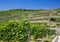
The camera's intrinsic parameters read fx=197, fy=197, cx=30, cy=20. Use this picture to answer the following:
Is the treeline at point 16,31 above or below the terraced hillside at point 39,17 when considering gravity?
above

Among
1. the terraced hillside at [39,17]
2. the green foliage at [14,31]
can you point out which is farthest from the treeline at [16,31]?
the terraced hillside at [39,17]

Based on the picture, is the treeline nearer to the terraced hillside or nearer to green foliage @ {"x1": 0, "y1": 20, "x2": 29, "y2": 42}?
green foliage @ {"x1": 0, "y1": 20, "x2": 29, "y2": 42}

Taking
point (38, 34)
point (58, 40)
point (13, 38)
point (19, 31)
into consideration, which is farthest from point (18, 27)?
point (38, 34)

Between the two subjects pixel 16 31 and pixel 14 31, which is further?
pixel 14 31

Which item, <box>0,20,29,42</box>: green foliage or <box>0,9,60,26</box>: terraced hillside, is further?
<box>0,9,60,26</box>: terraced hillside

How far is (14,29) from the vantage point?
20750 mm

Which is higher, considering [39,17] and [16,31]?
[16,31]

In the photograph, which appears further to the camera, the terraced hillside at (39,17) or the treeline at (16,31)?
the terraced hillside at (39,17)

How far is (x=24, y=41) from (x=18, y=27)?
1.61 m

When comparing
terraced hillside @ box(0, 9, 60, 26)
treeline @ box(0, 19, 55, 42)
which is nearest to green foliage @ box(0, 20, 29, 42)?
treeline @ box(0, 19, 55, 42)

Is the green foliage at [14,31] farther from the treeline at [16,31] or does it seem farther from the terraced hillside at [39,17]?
the terraced hillside at [39,17]

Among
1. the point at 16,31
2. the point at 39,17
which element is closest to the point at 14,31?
the point at 16,31

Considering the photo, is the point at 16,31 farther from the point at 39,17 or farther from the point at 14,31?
the point at 39,17

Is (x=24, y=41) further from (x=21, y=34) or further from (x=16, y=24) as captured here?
(x=16, y=24)
